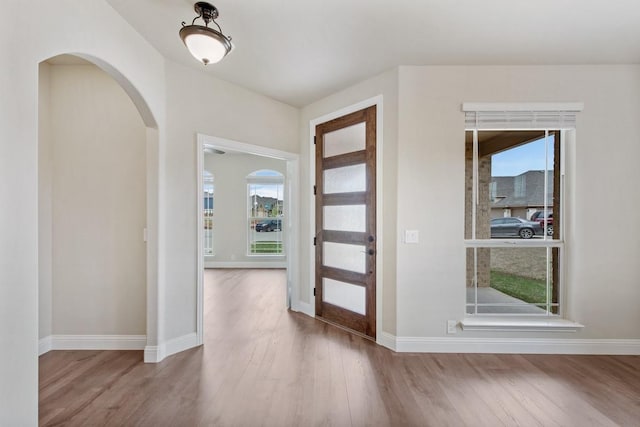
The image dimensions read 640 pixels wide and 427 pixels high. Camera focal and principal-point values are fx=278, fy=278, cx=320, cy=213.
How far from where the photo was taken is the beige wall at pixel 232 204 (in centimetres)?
659

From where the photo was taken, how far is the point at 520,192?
273cm

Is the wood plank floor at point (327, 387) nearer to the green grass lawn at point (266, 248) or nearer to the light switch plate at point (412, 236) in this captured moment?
the light switch plate at point (412, 236)

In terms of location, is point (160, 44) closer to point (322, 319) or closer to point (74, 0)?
point (74, 0)

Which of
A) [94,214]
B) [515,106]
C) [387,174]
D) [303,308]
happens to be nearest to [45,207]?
[94,214]

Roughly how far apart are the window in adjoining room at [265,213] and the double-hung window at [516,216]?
4689 millimetres

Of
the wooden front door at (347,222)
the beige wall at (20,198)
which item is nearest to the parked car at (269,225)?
the wooden front door at (347,222)

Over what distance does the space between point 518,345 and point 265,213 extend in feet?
17.8

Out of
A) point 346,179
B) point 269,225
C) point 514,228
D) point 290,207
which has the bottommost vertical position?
point 269,225

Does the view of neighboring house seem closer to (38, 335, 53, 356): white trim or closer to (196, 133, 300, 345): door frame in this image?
(196, 133, 300, 345): door frame

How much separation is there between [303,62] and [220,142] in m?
1.15

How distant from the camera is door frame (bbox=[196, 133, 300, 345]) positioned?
2.75m

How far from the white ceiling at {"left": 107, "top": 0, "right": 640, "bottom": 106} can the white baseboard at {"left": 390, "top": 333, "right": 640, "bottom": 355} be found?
259 cm

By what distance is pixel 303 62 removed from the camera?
2.59 metres

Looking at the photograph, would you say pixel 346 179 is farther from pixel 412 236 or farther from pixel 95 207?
pixel 95 207
